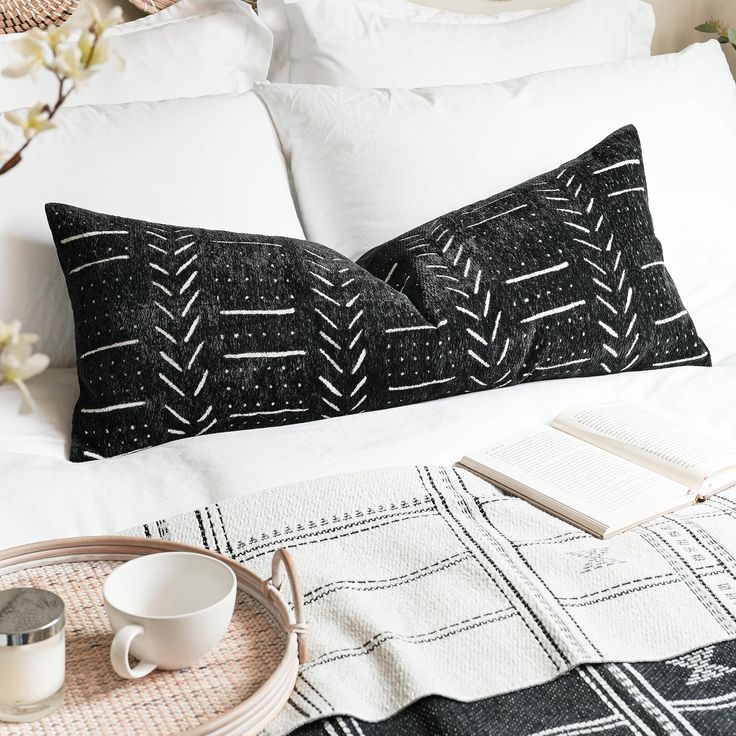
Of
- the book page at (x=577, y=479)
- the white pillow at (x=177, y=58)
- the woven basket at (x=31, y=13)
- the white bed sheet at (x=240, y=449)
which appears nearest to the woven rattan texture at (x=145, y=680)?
the white bed sheet at (x=240, y=449)

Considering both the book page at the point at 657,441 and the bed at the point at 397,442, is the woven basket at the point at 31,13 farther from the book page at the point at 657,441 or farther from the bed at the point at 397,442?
the book page at the point at 657,441

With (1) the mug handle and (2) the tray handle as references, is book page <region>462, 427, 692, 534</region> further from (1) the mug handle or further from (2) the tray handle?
(1) the mug handle

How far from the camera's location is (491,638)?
2.64 ft

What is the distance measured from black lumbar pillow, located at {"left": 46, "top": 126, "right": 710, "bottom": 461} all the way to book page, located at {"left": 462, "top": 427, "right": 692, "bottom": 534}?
19 centimetres

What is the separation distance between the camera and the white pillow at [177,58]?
5.24ft

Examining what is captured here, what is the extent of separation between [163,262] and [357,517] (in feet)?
1.59

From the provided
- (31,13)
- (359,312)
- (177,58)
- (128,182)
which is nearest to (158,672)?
(359,312)

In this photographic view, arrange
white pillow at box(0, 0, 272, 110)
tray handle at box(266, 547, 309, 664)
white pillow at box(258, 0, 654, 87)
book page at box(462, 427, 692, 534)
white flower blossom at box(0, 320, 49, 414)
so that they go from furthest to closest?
white pillow at box(258, 0, 654, 87)
white pillow at box(0, 0, 272, 110)
book page at box(462, 427, 692, 534)
tray handle at box(266, 547, 309, 664)
white flower blossom at box(0, 320, 49, 414)

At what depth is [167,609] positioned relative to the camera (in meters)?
0.70

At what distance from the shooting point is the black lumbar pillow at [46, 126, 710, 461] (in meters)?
1.22

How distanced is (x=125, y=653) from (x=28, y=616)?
0.23 ft

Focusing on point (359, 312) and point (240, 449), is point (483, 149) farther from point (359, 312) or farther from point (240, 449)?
point (240, 449)

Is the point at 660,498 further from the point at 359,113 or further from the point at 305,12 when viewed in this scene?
the point at 305,12

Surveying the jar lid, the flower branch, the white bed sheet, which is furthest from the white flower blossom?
the white bed sheet
